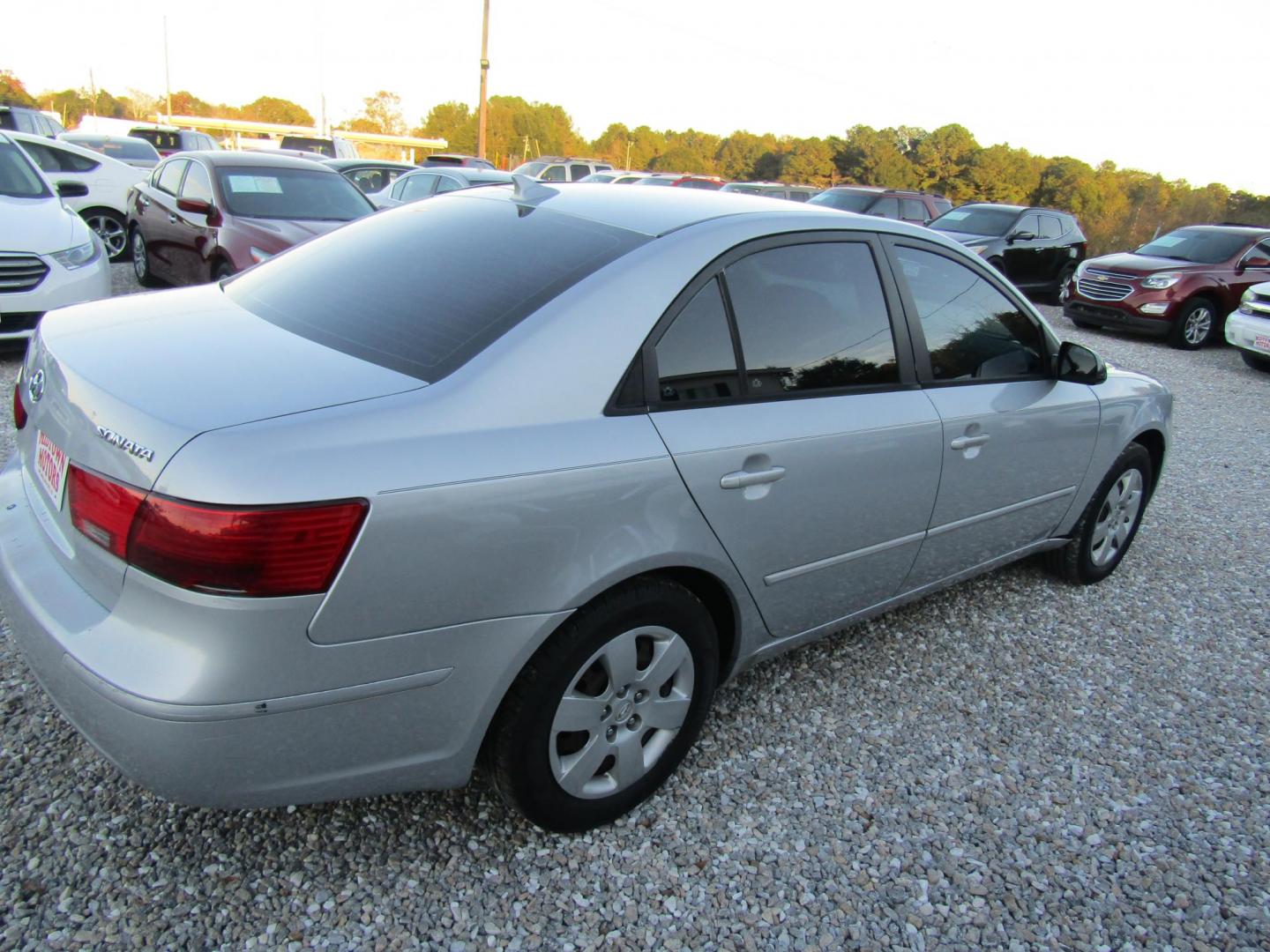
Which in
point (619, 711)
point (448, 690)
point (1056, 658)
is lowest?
point (1056, 658)

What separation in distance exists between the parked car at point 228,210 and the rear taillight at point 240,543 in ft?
20.4

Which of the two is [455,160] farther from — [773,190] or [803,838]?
[803,838]

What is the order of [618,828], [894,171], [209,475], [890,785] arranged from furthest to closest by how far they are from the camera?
1. [894,171]
2. [890,785]
3. [618,828]
4. [209,475]

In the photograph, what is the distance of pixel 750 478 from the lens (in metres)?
2.31

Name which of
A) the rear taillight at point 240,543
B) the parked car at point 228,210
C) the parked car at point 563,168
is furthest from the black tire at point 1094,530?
the parked car at point 563,168

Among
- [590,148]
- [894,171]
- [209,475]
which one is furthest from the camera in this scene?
[590,148]

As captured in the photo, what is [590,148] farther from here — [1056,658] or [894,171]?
[1056,658]

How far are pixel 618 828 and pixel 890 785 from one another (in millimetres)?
862

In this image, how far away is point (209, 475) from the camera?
63.6 inches

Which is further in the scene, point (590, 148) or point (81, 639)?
point (590, 148)

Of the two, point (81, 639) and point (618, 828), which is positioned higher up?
point (81, 639)

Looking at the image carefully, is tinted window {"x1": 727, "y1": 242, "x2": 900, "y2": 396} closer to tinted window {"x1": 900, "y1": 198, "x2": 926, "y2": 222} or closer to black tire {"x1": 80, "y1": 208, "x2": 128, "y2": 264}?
black tire {"x1": 80, "y1": 208, "x2": 128, "y2": 264}

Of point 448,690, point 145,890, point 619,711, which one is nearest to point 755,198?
point 619,711

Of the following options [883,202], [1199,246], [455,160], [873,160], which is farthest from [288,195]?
[873,160]
